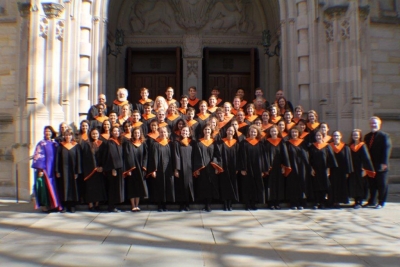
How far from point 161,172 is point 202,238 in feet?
8.78

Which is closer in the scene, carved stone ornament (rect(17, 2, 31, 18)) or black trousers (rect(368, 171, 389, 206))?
black trousers (rect(368, 171, 389, 206))

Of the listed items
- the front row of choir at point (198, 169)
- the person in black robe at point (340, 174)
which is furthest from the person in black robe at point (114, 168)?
the person in black robe at point (340, 174)

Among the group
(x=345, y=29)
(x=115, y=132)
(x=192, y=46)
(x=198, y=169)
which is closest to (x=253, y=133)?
(x=198, y=169)

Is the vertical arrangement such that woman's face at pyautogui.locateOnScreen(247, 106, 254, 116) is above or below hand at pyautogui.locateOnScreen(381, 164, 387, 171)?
above

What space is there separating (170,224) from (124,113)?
129 inches

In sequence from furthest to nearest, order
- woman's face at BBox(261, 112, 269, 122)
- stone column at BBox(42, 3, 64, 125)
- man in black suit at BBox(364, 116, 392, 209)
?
1. stone column at BBox(42, 3, 64, 125)
2. woman's face at BBox(261, 112, 269, 122)
3. man in black suit at BBox(364, 116, 392, 209)

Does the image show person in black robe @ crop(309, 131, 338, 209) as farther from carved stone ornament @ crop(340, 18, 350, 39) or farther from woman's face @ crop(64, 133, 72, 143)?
woman's face @ crop(64, 133, 72, 143)

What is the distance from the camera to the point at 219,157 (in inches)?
323

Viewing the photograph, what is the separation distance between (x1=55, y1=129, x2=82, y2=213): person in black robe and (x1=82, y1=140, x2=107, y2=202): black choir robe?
0.13m

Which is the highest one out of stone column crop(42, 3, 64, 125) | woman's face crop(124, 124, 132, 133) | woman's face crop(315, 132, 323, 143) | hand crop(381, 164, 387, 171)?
stone column crop(42, 3, 64, 125)

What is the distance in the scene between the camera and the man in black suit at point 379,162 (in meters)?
8.43

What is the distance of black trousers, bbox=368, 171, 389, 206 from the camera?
27.5 ft

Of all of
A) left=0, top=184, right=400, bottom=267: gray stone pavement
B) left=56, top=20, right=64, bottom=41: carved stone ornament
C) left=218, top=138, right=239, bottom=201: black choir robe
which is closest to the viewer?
left=0, top=184, right=400, bottom=267: gray stone pavement

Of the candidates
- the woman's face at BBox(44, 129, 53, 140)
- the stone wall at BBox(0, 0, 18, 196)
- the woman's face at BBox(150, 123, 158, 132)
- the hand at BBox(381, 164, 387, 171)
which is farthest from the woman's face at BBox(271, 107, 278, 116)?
the stone wall at BBox(0, 0, 18, 196)
